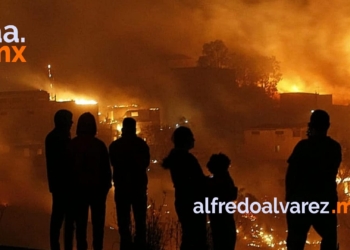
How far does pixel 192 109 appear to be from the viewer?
135ft

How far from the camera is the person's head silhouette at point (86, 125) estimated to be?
5.63 m

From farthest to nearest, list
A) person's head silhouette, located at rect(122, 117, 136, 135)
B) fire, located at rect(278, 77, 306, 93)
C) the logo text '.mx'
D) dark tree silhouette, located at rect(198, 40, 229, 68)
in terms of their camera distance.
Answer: fire, located at rect(278, 77, 306, 93)
dark tree silhouette, located at rect(198, 40, 229, 68)
the logo text '.mx'
person's head silhouette, located at rect(122, 117, 136, 135)

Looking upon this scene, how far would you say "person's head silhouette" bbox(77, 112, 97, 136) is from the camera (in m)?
5.63

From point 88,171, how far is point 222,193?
1198 mm

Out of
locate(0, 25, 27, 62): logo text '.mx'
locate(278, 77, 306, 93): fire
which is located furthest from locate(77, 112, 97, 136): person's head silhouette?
locate(278, 77, 306, 93): fire

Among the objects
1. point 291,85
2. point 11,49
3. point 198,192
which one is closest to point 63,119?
point 198,192

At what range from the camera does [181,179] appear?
5.55 metres

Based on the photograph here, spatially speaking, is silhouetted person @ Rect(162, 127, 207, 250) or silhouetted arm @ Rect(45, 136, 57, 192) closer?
silhouetted person @ Rect(162, 127, 207, 250)

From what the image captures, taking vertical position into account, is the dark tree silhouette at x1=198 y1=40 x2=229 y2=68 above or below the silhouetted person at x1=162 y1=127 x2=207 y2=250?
above

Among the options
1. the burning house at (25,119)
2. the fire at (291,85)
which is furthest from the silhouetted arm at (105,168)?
the fire at (291,85)

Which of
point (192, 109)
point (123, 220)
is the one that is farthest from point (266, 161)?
point (123, 220)

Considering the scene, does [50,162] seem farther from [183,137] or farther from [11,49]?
[11,49]

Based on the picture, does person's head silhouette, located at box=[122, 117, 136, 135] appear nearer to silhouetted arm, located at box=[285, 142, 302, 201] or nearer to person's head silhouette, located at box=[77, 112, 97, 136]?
person's head silhouette, located at box=[77, 112, 97, 136]

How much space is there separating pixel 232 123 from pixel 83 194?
3368 centimetres
